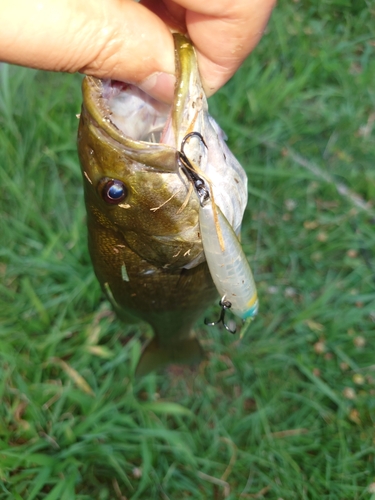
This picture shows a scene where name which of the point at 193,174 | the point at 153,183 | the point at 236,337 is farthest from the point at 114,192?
the point at 236,337

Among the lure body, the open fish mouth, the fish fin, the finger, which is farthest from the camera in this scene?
the fish fin

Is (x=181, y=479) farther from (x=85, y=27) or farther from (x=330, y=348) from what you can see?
(x=85, y=27)

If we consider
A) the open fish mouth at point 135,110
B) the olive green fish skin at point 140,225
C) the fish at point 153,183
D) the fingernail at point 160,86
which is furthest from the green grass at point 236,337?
the fingernail at point 160,86

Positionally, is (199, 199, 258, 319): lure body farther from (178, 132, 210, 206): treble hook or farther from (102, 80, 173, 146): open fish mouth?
(102, 80, 173, 146): open fish mouth

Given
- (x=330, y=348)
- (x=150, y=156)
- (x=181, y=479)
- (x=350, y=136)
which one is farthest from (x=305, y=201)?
(x=150, y=156)

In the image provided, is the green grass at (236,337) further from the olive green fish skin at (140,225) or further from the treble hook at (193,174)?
the treble hook at (193,174)

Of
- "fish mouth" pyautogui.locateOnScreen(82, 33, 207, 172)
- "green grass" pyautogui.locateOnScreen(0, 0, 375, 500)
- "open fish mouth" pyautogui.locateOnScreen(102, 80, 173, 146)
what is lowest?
"green grass" pyautogui.locateOnScreen(0, 0, 375, 500)

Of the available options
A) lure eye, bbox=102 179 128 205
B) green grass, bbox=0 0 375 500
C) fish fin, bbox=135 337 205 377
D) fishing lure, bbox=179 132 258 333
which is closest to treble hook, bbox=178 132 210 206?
fishing lure, bbox=179 132 258 333
